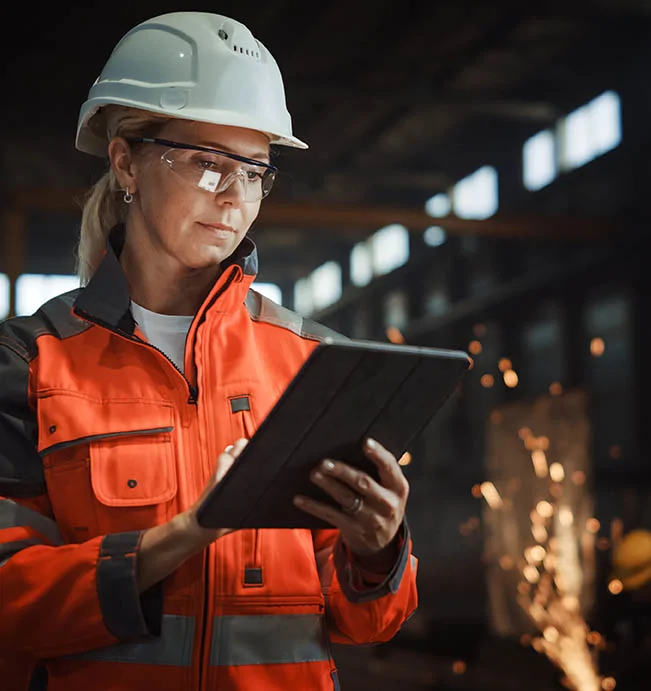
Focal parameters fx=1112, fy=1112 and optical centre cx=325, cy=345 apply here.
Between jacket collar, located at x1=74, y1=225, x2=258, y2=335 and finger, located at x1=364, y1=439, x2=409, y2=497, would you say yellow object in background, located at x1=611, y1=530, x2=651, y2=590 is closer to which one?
jacket collar, located at x1=74, y1=225, x2=258, y2=335

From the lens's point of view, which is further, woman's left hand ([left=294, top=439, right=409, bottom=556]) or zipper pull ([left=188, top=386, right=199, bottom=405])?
zipper pull ([left=188, top=386, right=199, bottom=405])

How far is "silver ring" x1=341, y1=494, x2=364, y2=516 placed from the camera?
1.37m

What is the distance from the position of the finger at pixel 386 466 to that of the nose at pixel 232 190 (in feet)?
1.40

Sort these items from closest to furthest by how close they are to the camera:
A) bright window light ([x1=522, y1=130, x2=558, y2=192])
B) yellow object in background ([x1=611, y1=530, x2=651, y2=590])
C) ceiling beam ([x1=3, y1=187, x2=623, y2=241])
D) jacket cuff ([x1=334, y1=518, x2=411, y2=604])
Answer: jacket cuff ([x1=334, y1=518, x2=411, y2=604]) < ceiling beam ([x1=3, y1=187, x2=623, y2=241]) < yellow object in background ([x1=611, y1=530, x2=651, y2=590]) < bright window light ([x1=522, y1=130, x2=558, y2=192])

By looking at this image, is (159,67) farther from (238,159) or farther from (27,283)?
(27,283)

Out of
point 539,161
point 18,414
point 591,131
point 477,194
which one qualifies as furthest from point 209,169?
point 477,194

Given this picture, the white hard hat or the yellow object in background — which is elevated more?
the white hard hat

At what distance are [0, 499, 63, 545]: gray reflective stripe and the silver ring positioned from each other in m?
0.43

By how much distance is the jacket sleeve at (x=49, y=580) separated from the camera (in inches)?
55.1

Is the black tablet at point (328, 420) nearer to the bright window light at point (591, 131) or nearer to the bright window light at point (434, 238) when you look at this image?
the bright window light at point (591, 131)

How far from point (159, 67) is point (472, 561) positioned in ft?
36.2

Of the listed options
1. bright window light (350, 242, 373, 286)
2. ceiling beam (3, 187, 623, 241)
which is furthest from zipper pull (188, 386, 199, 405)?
bright window light (350, 242, 373, 286)

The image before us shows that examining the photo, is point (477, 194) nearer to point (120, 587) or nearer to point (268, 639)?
point (268, 639)

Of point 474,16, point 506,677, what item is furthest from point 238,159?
point 474,16
